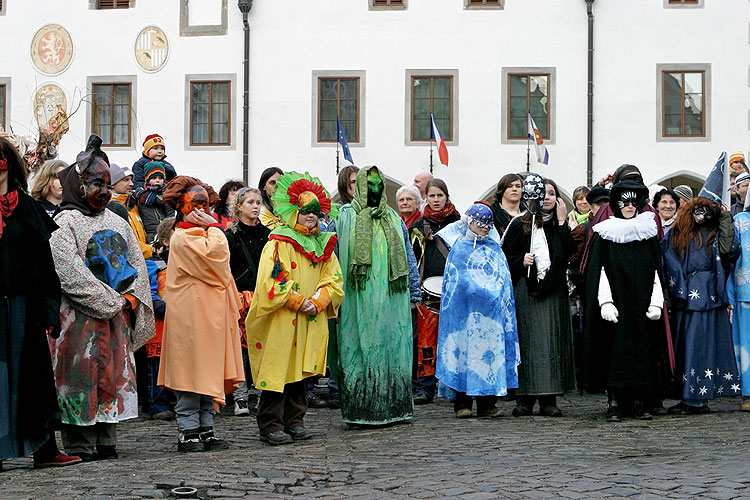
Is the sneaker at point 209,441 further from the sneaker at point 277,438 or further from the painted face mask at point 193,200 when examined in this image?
the painted face mask at point 193,200

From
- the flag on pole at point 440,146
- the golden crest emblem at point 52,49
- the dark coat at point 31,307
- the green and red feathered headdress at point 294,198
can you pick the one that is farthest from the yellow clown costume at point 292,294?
the golden crest emblem at point 52,49

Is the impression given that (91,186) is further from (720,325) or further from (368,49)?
(368,49)

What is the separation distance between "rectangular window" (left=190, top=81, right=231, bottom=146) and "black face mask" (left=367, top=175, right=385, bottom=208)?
18719 millimetres

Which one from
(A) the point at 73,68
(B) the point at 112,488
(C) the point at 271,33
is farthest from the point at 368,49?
(B) the point at 112,488

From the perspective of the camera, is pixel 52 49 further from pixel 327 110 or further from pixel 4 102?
pixel 327 110

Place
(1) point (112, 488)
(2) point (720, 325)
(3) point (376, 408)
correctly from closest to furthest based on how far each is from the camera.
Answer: (1) point (112, 488)
(3) point (376, 408)
(2) point (720, 325)

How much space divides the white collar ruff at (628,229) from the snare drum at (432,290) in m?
1.80

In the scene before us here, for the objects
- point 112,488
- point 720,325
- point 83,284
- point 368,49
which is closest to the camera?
point 112,488

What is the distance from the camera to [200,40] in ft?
93.8

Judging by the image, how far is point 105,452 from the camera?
834 centimetres

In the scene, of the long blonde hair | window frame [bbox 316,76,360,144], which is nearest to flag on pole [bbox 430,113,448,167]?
window frame [bbox 316,76,360,144]

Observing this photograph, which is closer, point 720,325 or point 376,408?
point 376,408

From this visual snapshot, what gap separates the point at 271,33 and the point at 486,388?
19122 millimetres

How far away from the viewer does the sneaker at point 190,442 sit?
8.58m
